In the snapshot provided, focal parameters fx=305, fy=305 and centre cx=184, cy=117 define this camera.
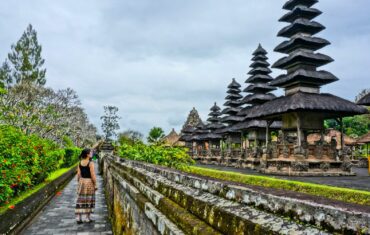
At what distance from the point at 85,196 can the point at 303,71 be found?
15916mm

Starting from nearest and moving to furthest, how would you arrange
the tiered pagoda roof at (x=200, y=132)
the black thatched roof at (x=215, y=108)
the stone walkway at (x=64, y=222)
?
the stone walkway at (x=64, y=222) < the tiered pagoda roof at (x=200, y=132) < the black thatched roof at (x=215, y=108)

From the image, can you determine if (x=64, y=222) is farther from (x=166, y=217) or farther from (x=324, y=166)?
(x=324, y=166)

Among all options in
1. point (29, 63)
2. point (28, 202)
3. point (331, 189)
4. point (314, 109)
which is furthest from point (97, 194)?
point (29, 63)

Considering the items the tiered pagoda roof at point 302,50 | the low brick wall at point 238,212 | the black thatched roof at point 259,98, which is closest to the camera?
the low brick wall at point 238,212

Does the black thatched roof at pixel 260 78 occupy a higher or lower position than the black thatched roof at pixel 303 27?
lower

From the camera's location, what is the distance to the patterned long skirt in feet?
26.2

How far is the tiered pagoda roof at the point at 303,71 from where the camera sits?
18.0 metres

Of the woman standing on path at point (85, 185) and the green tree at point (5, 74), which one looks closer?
the woman standing on path at point (85, 185)

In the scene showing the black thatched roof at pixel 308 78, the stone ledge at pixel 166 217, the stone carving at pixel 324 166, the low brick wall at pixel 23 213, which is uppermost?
the black thatched roof at pixel 308 78

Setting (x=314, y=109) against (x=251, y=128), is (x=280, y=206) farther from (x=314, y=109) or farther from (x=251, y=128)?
(x=251, y=128)

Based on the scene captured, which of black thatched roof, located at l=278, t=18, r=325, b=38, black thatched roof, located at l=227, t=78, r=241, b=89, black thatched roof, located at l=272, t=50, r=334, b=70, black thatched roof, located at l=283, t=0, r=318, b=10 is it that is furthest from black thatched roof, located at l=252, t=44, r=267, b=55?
black thatched roof, located at l=272, t=50, r=334, b=70

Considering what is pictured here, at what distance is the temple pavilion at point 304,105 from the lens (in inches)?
685

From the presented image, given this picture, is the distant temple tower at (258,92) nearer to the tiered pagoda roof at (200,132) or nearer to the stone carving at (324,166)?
the stone carving at (324,166)

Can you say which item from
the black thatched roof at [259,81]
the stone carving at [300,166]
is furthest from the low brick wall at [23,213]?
the black thatched roof at [259,81]
